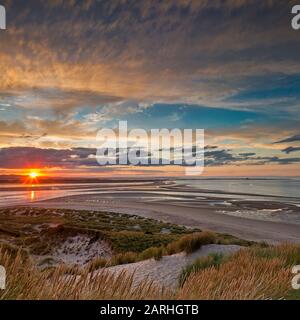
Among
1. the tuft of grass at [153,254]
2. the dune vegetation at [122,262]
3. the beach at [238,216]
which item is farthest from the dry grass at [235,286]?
the beach at [238,216]

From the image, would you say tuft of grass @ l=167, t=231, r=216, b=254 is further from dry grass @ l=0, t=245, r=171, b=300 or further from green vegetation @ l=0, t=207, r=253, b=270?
dry grass @ l=0, t=245, r=171, b=300

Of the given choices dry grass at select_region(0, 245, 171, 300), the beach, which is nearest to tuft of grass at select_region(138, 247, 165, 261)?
dry grass at select_region(0, 245, 171, 300)

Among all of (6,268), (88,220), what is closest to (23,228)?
(88,220)

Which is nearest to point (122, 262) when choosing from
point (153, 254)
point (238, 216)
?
point (153, 254)

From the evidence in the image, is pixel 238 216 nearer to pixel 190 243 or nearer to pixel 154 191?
pixel 190 243

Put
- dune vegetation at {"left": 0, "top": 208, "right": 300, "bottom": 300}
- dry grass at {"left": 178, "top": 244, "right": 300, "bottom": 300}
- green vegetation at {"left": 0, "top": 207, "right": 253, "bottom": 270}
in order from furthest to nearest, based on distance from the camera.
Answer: green vegetation at {"left": 0, "top": 207, "right": 253, "bottom": 270}
dry grass at {"left": 178, "top": 244, "right": 300, "bottom": 300}
dune vegetation at {"left": 0, "top": 208, "right": 300, "bottom": 300}

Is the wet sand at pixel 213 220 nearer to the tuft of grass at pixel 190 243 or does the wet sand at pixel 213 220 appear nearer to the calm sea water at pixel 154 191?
the tuft of grass at pixel 190 243
